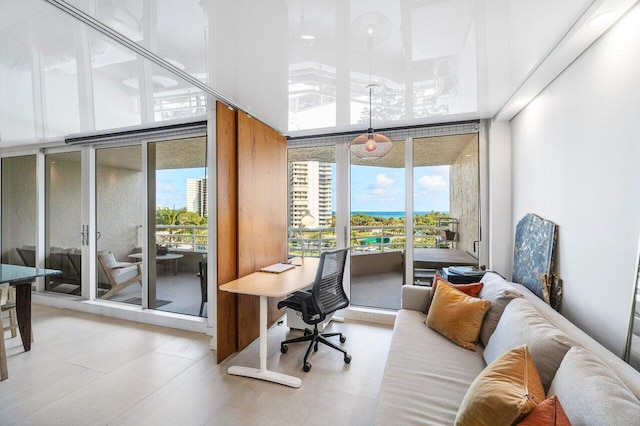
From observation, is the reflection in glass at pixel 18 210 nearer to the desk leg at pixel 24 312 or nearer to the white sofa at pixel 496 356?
the desk leg at pixel 24 312

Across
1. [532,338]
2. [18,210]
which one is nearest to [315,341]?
[532,338]

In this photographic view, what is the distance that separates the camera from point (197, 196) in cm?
351

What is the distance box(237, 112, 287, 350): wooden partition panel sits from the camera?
2.74 metres

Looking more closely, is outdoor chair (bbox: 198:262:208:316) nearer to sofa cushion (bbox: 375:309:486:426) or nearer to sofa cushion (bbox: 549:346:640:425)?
sofa cushion (bbox: 375:309:486:426)

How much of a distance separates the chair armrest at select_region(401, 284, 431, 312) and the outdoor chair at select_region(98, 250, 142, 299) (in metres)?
3.53

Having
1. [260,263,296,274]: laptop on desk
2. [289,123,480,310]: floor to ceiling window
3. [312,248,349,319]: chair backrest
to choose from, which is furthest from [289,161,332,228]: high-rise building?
[312,248,349,319]: chair backrest

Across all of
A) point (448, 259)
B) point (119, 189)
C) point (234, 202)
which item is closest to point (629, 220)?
point (448, 259)

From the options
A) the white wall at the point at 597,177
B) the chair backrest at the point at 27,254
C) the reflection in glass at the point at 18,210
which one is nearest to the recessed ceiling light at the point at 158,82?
the white wall at the point at 597,177

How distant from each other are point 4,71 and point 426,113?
358 centimetres

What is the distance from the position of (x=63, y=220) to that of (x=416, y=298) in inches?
202

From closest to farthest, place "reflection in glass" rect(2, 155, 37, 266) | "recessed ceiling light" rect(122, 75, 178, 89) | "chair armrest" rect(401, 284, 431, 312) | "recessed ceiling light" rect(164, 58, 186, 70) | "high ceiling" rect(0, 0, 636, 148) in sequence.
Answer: "high ceiling" rect(0, 0, 636, 148), "recessed ceiling light" rect(164, 58, 186, 70), "recessed ceiling light" rect(122, 75, 178, 89), "chair armrest" rect(401, 284, 431, 312), "reflection in glass" rect(2, 155, 37, 266)

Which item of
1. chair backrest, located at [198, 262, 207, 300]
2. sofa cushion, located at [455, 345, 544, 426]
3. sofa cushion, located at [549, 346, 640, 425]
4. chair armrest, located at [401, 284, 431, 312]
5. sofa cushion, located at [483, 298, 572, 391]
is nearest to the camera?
sofa cushion, located at [549, 346, 640, 425]

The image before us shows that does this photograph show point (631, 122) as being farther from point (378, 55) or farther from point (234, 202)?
point (234, 202)

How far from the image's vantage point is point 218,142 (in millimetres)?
2463
